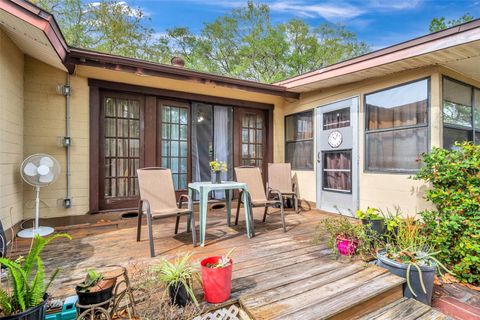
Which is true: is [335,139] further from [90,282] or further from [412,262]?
[90,282]

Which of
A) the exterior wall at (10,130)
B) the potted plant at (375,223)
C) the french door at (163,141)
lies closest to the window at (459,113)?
the potted plant at (375,223)

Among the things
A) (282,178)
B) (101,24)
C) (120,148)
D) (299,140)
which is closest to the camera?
(120,148)

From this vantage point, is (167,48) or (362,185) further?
(167,48)

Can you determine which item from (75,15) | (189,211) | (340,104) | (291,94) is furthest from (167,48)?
(189,211)

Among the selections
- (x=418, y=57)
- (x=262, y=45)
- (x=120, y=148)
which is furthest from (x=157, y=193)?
(x=262, y=45)

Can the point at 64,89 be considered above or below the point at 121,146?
above

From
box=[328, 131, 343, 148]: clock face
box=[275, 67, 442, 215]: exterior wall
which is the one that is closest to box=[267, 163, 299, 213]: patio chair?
box=[275, 67, 442, 215]: exterior wall

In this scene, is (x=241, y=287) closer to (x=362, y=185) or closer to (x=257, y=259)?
(x=257, y=259)

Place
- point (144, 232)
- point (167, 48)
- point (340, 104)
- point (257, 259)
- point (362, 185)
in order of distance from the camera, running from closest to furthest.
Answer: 1. point (257, 259)
2. point (144, 232)
3. point (362, 185)
4. point (340, 104)
5. point (167, 48)

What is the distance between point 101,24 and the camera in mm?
10188

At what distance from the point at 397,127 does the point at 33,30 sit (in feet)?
16.1

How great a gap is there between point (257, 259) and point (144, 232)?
1.89 metres

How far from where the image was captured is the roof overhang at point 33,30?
246 centimetres

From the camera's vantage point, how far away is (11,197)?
124 inches
